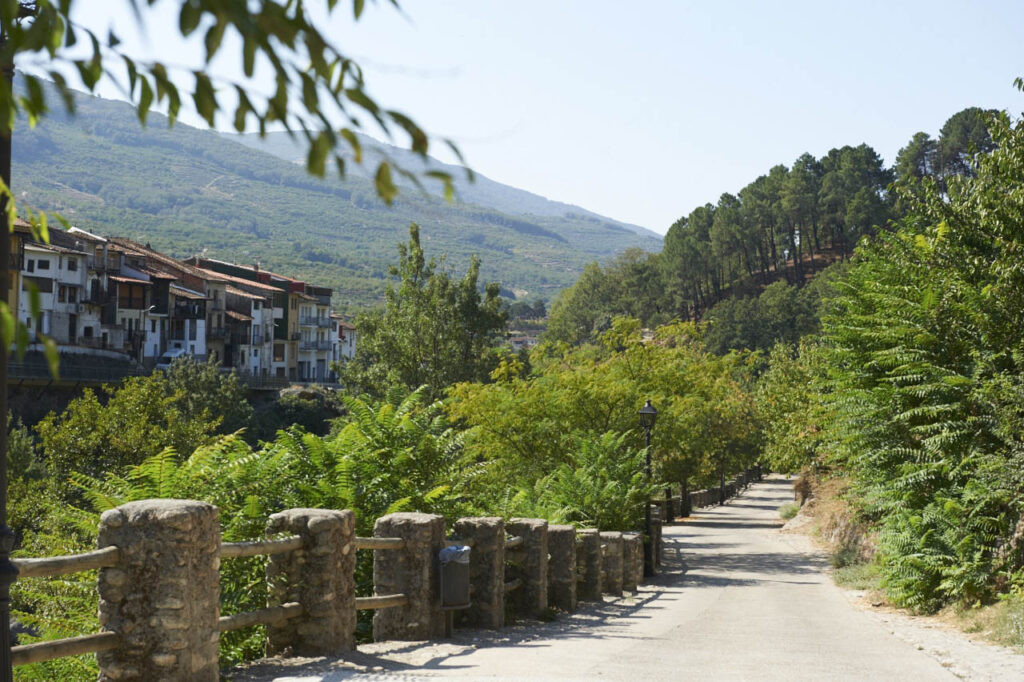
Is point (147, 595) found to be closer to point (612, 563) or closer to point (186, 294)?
point (612, 563)

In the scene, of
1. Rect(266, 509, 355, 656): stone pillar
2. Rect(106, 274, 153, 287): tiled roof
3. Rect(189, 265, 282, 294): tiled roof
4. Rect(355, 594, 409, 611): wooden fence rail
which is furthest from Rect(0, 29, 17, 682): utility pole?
Rect(189, 265, 282, 294): tiled roof

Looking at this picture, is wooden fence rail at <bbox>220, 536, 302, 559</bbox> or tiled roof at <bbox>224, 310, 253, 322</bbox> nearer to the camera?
wooden fence rail at <bbox>220, 536, 302, 559</bbox>

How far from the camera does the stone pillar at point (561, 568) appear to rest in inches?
587

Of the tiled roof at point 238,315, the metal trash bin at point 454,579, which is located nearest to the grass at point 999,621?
the metal trash bin at point 454,579

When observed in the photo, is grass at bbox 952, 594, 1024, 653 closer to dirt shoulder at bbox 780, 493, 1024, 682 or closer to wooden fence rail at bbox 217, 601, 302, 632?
dirt shoulder at bbox 780, 493, 1024, 682

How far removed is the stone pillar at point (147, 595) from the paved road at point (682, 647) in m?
1.14

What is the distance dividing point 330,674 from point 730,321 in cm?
10301

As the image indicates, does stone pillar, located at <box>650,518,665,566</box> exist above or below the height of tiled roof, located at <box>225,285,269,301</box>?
below

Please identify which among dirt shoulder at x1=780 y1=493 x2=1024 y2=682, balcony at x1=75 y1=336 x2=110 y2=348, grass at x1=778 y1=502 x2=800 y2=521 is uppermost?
balcony at x1=75 y1=336 x2=110 y2=348

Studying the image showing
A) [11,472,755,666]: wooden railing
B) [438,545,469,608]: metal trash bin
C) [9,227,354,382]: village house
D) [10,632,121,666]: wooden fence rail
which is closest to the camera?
[10,632,121,666]: wooden fence rail

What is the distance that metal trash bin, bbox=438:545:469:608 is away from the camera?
34.2 ft

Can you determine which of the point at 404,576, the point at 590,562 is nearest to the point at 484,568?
the point at 404,576

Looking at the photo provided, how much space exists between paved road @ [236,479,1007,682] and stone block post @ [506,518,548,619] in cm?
51

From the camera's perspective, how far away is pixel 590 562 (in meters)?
16.9
